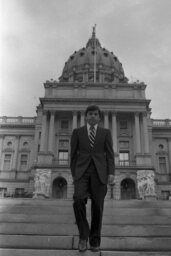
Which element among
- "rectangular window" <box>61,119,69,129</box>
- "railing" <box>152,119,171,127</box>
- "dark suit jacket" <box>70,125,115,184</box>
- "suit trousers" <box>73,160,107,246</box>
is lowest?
"suit trousers" <box>73,160,107,246</box>

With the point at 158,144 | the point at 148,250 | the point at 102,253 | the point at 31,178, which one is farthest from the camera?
the point at 158,144

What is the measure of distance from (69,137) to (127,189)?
9.98 meters

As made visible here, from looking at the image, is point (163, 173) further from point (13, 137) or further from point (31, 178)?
point (13, 137)

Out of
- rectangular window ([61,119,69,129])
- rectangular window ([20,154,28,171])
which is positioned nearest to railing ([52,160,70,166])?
rectangular window ([61,119,69,129])

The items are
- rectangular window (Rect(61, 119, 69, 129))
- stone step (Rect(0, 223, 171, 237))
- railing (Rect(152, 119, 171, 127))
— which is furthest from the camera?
railing (Rect(152, 119, 171, 127))

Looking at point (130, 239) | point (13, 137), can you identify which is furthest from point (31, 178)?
point (130, 239)

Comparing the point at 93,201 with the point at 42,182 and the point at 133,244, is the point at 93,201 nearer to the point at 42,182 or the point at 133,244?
the point at 133,244

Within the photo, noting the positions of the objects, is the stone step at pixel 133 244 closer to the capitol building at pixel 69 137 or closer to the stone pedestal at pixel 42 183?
the stone pedestal at pixel 42 183

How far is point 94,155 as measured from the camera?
5.19 m

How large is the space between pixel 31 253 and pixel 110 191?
30127 millimetres

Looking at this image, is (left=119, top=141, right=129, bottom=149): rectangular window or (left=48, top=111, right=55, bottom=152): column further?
(left=119, top=141, right=129, bottom=149): rectangular window

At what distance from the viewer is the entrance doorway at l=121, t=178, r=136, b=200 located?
3650cm

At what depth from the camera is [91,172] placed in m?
5.09

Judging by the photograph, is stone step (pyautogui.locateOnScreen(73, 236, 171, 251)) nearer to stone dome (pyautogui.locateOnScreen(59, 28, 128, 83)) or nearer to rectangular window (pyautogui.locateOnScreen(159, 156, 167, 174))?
rectangular window (pyautogui.locateOnScreen(159, 156, 167, 174))
